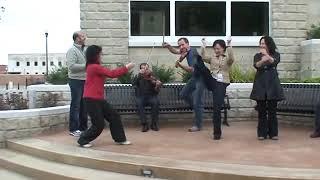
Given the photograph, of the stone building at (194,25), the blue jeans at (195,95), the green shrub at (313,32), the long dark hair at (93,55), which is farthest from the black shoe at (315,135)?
the green shrub at (313,32)

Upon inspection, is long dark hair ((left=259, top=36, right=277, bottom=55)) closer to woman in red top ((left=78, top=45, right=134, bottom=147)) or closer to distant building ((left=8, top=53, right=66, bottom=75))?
woman in red top ((left=78, top=45, right=134, bottom=147))

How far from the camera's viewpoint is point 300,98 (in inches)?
394

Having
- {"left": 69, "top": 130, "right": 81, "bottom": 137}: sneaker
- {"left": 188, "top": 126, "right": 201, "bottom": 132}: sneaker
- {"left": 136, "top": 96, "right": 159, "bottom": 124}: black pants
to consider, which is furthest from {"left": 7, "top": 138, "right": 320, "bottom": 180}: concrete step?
{"left": 188, "top": 126, "right": 201, "bottom": 132}: sneaker

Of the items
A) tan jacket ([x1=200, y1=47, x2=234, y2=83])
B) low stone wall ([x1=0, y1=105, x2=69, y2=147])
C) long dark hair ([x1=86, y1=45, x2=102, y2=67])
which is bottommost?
low stone wall ([x1=0, y1=105, x2=69, y2=147])

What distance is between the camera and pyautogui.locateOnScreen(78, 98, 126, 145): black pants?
8219mm

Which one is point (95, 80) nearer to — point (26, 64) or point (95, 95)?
point (95, 95)

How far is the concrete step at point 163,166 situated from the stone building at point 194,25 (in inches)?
263

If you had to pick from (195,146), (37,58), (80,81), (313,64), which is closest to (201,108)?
(195,146)

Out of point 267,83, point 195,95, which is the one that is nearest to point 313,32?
point 195,95

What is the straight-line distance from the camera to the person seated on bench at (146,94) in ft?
33.1

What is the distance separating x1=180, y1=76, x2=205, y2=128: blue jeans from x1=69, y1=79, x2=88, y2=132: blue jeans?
198 centimetres

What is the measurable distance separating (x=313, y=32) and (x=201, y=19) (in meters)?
3.16

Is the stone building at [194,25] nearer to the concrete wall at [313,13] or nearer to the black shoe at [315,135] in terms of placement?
the concrete wall at [313,13]

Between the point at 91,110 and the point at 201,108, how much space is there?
2484 mm
